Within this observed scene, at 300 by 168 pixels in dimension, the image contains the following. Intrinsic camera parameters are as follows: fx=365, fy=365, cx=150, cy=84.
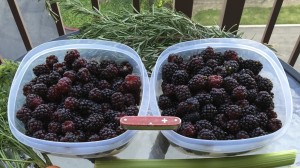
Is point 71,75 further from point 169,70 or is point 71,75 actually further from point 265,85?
point 265,85

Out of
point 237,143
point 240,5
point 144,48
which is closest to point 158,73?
point 144,48

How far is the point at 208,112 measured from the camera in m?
0.64

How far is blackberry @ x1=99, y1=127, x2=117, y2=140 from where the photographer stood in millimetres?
617

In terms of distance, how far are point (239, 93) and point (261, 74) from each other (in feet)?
0.51

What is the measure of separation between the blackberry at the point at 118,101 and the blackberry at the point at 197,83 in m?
0.13

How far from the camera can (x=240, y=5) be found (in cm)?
103

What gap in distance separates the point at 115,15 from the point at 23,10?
8.12ft

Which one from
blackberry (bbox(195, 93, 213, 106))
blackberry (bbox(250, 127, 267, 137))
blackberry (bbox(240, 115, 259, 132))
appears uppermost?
blackberry (bbox(195, 93, 213, 106))

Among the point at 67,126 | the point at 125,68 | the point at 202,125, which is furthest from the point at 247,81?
the point at 67,126

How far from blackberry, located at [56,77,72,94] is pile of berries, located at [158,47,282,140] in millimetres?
173

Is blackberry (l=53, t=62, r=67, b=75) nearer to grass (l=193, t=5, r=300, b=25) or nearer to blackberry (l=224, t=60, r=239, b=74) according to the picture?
blackberry (l=224, t=60, r=239, b=74)

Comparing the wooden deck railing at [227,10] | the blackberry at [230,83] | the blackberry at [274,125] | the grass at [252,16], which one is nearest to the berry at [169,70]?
the blackberry at [230,83]

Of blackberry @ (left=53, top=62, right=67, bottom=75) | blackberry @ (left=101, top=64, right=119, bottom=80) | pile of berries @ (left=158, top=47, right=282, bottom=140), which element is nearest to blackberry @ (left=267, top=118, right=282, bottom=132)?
pile of berries @ (left=158, top=47, right=282, bottom=140)

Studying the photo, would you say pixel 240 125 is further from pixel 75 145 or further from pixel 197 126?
pixel 75 145
